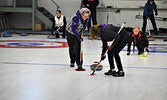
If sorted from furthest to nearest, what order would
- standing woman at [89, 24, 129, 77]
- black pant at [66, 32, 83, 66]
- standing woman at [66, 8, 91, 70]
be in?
1. black pant at [66, 32, 83, 66]
2. standing woman at [66, 8, 91, 70]
3. standing woman at [89, 24, 129, 77]

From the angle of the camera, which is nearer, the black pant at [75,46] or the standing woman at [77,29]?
the standing woman at [77,29]

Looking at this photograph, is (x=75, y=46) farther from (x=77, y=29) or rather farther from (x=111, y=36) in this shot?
(x=111, y=36)

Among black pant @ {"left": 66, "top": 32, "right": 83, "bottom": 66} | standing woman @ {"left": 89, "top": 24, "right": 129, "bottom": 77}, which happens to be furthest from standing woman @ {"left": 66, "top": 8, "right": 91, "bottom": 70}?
standing woman @ {"left": 89, "top": 24, "right": 129, "bottom": 77}

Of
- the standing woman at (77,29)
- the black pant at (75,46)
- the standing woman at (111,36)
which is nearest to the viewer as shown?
the standing woman at (111,36)

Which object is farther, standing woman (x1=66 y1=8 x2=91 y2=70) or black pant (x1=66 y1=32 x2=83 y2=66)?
black pant (x1=66 y1=32 x2=83 y2=66)

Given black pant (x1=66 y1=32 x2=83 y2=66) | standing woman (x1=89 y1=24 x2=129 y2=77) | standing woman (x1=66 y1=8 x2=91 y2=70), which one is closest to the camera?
standing woman (x1=89 y1=24 x2=129 y2=77)

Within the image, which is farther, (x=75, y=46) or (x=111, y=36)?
(x=75, y=46)

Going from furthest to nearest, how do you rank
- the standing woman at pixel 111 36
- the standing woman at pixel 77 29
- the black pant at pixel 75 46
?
the black pant at pixel 75 46
the standing woman at pixel 77 29
the standing woman at pixel 111 36

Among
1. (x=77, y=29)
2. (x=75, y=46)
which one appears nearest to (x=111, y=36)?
(x=77, y=29)

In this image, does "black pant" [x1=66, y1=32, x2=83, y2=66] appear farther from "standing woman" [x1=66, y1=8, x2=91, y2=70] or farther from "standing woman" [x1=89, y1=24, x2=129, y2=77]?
"standing woman" [x1=89, y1=24, x2=129, y2=77]

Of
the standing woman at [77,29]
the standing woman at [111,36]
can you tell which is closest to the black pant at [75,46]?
the standing woman at [77,29]

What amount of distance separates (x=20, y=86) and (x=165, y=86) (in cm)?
208

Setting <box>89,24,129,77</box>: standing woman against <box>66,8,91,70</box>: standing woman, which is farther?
<box>66,8,91,70</box>: standing woman

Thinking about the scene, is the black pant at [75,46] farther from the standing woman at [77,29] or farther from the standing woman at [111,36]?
the standing woman at [111,36]
